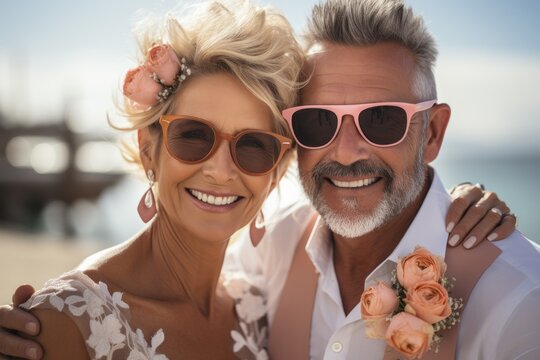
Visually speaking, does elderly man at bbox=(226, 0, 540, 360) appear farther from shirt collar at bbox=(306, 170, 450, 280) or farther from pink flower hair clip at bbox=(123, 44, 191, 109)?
pink flower hair clip at bbox=(123, 44, 191, 109)

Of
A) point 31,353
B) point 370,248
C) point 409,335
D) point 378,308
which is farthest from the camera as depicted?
point 370,248

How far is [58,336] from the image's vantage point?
8.39 feet

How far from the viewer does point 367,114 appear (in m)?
3.26

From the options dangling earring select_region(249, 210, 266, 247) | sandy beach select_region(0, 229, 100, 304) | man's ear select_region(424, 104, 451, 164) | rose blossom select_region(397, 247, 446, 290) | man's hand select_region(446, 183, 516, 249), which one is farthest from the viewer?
sandy beach select_region(0, 229, 100, 304)

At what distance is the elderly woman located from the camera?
3043mm

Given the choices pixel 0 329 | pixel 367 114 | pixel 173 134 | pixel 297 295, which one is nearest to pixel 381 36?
pixel 367 114

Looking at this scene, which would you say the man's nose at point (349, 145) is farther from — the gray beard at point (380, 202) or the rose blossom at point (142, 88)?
the rose blossom at point (142, 88)

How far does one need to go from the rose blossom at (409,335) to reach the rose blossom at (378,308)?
0.08 m

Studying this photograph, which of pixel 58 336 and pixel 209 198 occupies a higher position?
pixel 209 198

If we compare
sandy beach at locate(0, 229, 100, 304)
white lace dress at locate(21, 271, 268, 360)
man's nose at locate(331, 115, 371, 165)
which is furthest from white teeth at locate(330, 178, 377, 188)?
sandy beach at locate(0, 229, 100, 304)

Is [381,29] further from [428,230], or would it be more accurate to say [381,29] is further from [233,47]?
[428,230]

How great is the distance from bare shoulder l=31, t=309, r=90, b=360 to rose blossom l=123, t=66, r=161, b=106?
1.11 metres

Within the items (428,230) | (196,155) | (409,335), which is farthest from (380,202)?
(196,155)

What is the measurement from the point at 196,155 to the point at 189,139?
8cm
